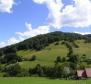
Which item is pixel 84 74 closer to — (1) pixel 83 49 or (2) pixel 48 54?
(2) pixel 48 54

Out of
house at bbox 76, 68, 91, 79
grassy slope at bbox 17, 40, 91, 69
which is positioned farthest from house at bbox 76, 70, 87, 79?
grassy slope at bbox 17, 40, 91, 69

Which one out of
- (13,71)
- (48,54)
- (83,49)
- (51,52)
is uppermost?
(83,49)

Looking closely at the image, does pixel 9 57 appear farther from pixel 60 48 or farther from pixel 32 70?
pixel 32 70

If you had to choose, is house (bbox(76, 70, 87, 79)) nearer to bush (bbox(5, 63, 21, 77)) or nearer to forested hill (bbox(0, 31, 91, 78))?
forested hill (bbox(0, 31, 91, 78))

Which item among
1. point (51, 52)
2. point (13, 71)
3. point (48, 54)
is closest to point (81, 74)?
point (13, 71)

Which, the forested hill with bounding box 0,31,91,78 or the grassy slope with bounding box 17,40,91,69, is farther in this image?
the grassy slope with bounding box 17,40,91,69

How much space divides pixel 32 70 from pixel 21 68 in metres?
5.97

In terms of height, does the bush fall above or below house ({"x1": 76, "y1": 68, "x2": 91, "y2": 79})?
above

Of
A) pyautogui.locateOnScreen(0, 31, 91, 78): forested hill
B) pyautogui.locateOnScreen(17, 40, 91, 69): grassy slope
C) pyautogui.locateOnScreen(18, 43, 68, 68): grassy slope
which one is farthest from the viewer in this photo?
pyautogui.locateOnScreen(17, 40, 91, 69): grassy slope

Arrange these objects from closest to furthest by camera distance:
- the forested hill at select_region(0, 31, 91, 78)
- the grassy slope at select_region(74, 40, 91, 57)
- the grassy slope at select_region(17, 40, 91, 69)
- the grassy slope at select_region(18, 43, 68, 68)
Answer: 1. the forested hill at select_region(0, 31, 91, 78)
2. the grassy slope at select_region(18, 43, 68, 68)
3. the grassy slope at select_region(17, 40, 91, 69)
4. the grassy slope at select_region(74, 40, 91, 57)

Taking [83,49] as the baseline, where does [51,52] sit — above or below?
below

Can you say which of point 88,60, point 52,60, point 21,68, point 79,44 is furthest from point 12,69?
point 79,44

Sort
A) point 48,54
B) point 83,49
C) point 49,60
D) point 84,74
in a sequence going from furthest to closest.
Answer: point 83,49, point 48,54, point 49,60, point 84,74

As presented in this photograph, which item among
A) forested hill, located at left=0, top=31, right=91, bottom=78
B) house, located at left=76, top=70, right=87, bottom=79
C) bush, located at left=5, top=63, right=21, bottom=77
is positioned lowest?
house, located at left=76, top=70, right=87, bottom=79
